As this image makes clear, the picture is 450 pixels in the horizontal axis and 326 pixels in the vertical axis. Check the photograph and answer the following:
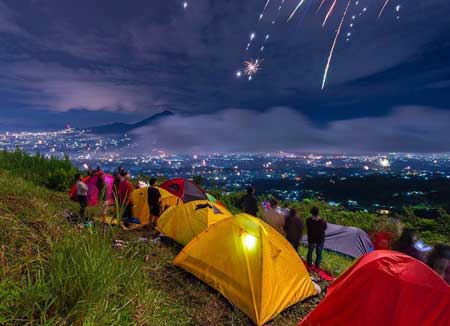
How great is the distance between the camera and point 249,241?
231 inches

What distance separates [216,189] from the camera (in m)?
20.4

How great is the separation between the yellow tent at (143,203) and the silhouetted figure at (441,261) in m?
7.82

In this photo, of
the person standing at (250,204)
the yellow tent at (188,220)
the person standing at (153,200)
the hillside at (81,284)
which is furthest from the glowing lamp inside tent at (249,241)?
the person standing at (153,200)

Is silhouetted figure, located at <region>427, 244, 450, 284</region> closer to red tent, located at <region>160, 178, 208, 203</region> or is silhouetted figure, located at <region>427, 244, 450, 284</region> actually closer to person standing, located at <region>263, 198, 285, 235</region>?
person standing, located at <region>263, 198, 285, 235</region>

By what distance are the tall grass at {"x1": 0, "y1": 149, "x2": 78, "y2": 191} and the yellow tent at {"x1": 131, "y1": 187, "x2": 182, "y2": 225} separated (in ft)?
19.6

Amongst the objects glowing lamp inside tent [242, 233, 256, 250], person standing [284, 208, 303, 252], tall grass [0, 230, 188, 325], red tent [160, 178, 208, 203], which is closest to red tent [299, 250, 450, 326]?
glowing lamp inside tent [242, 233, 256, 250]

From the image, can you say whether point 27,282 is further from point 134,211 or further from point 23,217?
point 134,211

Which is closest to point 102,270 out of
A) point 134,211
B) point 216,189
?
point 134,211

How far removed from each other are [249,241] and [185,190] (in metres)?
6.42

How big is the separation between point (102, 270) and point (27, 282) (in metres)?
0.77

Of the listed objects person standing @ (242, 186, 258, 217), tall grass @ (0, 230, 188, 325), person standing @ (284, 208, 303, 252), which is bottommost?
person standing @ (284, 208, 303, 252)

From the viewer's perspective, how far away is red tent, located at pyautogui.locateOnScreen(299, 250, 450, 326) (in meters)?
3.96

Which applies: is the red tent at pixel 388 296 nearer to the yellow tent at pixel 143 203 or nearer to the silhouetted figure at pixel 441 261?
the silhouetted figure at pixel 441 261

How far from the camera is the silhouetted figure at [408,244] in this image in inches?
247
